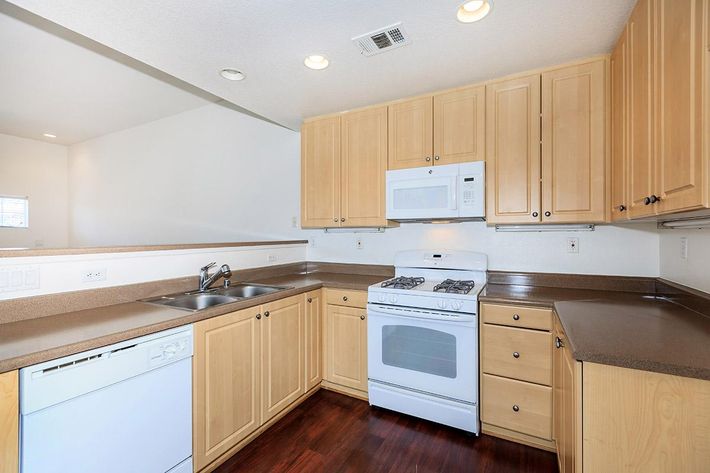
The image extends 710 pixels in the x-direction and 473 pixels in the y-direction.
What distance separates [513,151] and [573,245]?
81 centimetres

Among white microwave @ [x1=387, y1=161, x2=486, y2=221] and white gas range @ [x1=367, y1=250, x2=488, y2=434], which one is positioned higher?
white microwave @ [x1=387, y1=161, x2=486, y2=221]

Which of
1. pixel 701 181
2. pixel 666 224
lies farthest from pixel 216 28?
pixel 666 224

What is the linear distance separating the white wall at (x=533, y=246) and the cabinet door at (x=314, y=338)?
692mm

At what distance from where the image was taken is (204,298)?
6.98ft

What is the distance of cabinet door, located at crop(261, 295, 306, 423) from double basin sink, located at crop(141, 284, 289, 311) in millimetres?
167

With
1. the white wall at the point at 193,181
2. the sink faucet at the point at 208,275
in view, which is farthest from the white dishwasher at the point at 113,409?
the white wall at the point at 193,181

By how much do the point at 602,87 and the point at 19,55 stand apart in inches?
170

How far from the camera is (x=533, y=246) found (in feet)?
7.75

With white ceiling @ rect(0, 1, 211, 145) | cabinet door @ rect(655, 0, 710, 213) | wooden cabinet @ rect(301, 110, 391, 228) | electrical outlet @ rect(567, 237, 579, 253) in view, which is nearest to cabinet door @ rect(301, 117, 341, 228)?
wooden cabinet @ rect(301, 110, 391, 228)

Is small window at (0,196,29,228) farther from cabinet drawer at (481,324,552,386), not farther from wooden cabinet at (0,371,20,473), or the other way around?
cabinet drawer at (481,324,552,386)

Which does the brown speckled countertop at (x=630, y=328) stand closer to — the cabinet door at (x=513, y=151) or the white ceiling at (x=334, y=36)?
the cabinet door at (x=513, y=151)

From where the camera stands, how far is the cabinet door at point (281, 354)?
204 centimetres

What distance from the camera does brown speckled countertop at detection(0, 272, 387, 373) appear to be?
3.54 ft

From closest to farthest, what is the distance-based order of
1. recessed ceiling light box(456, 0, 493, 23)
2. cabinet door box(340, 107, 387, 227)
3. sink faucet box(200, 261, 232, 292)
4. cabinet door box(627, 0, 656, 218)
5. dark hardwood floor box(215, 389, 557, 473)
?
cabinet door box(627, 0, 656, 218) → recessed ceiling light box(456, 0, 493, 23) → dark hardwood floor box(215, 389, 557, 473) → sink faucet box(200, 261, 232, 292) → cabinet door box(340, 107, 387, 227)
